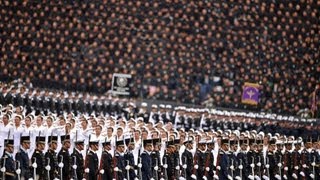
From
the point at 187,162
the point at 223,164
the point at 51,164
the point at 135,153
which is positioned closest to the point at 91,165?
the point at 51,164

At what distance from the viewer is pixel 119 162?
23484 millimetres

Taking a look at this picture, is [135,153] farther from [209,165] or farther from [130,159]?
[209,165]

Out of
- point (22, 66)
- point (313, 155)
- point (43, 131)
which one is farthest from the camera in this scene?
point (22, 66)

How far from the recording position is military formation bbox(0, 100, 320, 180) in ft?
75.3

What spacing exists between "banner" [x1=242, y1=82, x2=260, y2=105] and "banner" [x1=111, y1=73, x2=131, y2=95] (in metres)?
7.25

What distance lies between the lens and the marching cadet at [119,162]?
76.2ft

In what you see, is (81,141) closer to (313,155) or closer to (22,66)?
(313,155)

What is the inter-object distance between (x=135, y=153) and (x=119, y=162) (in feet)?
3.42

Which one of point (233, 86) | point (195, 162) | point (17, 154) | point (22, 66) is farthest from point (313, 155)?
point (22, 66)

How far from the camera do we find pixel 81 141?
78.6 feet

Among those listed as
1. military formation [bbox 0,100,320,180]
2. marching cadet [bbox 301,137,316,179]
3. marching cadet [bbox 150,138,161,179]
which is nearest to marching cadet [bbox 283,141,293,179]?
military formation [bbox 0,100,320,180]

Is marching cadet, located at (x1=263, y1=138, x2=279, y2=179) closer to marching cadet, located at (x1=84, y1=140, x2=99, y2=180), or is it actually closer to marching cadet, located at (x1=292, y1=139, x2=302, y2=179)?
marching cadet, located at (x1=292, y1=139, x2=302, y2=179)

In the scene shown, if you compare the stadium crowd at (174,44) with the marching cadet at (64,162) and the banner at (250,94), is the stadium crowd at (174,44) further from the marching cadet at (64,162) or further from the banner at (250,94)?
the marching cadet at (64,162)

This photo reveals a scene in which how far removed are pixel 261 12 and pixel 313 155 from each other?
27.7 m
